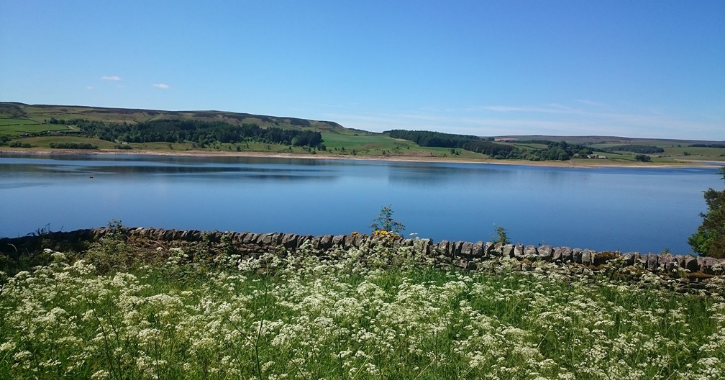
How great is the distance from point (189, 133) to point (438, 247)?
408 ft

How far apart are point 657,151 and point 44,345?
7235 inches

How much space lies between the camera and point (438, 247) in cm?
805

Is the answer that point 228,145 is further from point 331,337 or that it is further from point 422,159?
point 331,337

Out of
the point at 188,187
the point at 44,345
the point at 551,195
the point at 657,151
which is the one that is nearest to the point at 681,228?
the point at 551,195

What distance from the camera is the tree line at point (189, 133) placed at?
358ft

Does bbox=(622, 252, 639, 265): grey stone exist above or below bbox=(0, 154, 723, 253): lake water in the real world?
above

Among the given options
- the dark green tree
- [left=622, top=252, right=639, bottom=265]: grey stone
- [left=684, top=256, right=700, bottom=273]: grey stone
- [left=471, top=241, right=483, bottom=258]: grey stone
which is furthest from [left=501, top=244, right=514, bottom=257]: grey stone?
the dark green tree

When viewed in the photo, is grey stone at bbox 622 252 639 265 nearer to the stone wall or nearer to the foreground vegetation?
the stone wall

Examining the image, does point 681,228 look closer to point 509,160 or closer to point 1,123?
point 509,160

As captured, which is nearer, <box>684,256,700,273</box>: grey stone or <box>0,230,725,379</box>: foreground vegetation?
<box>0,230,725,379</box>: foreground vegetation

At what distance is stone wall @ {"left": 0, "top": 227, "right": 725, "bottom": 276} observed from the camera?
291 inches

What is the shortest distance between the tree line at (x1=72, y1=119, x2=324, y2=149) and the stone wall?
108m

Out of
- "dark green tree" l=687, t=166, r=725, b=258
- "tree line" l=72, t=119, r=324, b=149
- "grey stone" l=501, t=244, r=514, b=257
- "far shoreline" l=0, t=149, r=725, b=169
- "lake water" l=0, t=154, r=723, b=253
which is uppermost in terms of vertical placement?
"tree line" l=72, t=119, r=324, b=149

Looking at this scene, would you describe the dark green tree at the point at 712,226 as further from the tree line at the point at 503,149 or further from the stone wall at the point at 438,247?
the tree line at the point at 503,149
